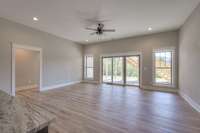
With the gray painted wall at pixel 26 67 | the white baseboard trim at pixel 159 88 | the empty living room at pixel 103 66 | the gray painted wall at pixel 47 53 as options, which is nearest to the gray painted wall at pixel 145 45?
the empty living room at pixel 103 66

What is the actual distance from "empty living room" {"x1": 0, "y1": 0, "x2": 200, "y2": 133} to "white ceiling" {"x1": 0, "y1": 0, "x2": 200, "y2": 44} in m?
0.03

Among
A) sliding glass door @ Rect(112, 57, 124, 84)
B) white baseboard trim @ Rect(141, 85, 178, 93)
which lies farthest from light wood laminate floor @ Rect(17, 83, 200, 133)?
sliding glass door @ Rect(112, 57, 124, 84)

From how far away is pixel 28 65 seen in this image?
6379mm

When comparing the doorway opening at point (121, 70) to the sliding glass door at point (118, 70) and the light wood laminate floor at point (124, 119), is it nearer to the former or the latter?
the sliding glass door at point (118, 70)

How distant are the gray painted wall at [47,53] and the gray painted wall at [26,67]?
2.00 feet

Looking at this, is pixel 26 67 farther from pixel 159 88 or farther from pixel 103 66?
pixel 159 88

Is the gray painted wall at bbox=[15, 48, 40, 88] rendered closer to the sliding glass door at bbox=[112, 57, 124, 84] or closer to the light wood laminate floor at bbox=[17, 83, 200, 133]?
the light wood laminate floor at bbox=[17, 83, 200, 133]

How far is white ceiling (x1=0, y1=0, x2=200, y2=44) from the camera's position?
3.25 metres

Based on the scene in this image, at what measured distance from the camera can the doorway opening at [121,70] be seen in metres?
6.90

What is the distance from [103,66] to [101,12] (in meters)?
4.74

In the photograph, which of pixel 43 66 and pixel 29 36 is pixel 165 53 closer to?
pixel 43 66

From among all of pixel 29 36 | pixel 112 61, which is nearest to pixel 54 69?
pixel 29 36

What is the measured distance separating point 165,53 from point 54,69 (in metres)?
6.30

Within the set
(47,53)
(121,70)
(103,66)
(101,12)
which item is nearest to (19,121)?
(101,12)
